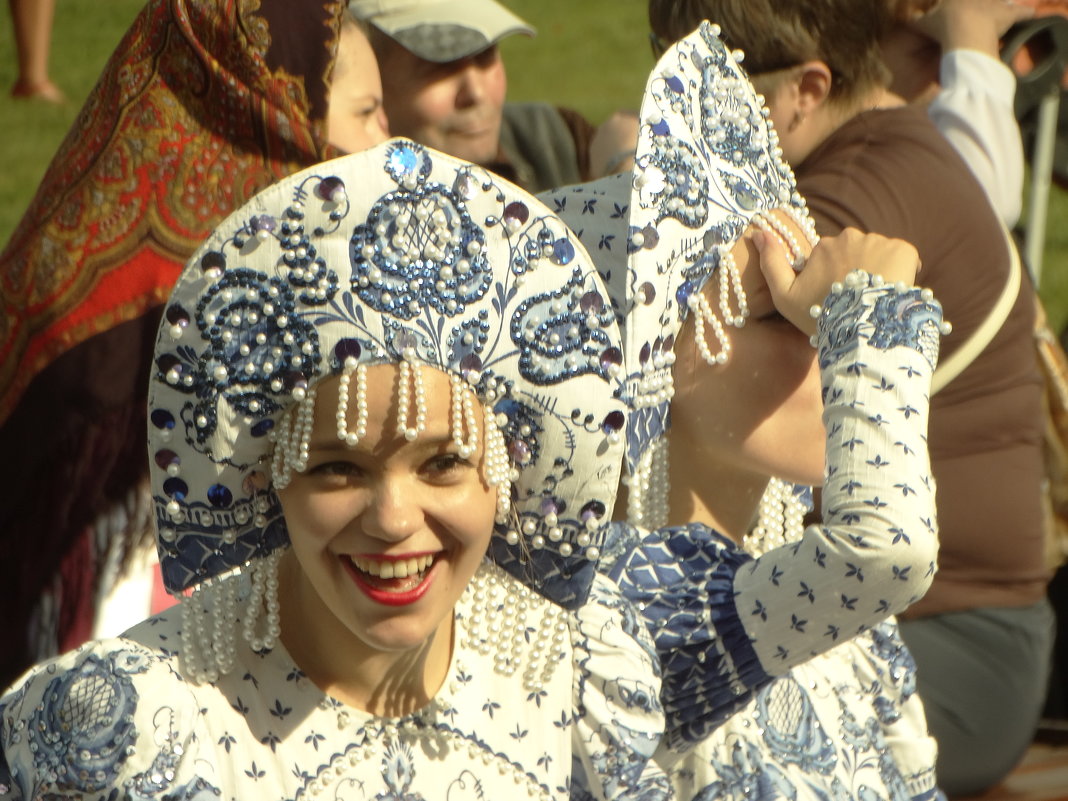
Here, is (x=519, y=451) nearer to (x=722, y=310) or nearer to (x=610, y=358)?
(x=610, y=358)

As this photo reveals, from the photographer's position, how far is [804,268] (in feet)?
7.20

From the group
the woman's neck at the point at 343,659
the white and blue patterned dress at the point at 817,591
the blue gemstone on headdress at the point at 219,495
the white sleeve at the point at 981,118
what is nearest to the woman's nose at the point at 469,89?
the white sleeve at the point at 981,118

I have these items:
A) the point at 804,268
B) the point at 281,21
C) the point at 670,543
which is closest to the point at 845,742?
the point at 670,543

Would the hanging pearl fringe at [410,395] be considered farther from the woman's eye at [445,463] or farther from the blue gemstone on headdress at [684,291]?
the blue gemstone on headdress at [684,291]

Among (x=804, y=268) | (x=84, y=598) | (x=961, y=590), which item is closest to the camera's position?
(x=804, y=268)

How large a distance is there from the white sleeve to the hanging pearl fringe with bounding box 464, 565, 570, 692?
1983 millimetres

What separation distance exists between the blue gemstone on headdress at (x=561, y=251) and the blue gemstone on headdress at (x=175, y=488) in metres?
0.49

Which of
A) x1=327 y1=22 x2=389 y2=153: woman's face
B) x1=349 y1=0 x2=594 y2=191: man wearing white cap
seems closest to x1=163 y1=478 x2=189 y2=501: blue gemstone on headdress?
x1=327 y1=22 x2=389 y2=153: woman's face

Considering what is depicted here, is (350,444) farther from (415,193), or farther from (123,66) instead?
(123,66)

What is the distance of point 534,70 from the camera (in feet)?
33.2

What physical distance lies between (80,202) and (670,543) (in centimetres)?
122

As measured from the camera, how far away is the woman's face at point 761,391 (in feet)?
7.24

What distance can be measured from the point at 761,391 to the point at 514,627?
51 cm

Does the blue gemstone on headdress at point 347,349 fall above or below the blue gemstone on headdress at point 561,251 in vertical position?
below
